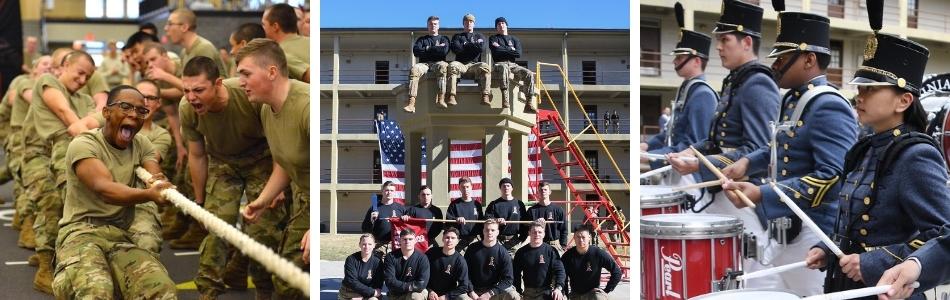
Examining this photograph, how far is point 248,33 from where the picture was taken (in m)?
6.09

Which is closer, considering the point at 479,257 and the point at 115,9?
the point at 479,257

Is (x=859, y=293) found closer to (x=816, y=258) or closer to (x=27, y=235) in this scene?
(x=816, y=258)

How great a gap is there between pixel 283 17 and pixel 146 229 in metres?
1.31

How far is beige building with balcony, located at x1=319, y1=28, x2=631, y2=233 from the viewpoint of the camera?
3.17 metres

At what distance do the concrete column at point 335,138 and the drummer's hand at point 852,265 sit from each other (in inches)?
57.6

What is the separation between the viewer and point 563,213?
3275mm

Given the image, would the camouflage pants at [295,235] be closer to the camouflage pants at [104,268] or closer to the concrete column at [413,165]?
the camouflage pants at [104,268]

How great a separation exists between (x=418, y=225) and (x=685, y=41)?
3082 millimetres

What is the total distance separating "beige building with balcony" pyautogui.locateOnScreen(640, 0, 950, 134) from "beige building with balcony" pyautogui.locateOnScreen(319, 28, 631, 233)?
2.62m

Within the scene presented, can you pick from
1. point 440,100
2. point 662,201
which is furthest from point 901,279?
point 662,201

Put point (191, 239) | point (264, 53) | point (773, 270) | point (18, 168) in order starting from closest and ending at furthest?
point (773, 270), point (264, 53), point (191, 239), point (18, 168)

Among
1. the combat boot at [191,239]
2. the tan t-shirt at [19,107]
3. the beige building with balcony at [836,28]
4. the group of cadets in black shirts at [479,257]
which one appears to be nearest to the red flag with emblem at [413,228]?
the group of cadets in black shirts at [479,257]

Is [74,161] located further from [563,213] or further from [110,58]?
[110,58]

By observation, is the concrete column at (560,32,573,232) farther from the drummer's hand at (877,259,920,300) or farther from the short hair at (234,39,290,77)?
the short hair at (234,39,290,77)
